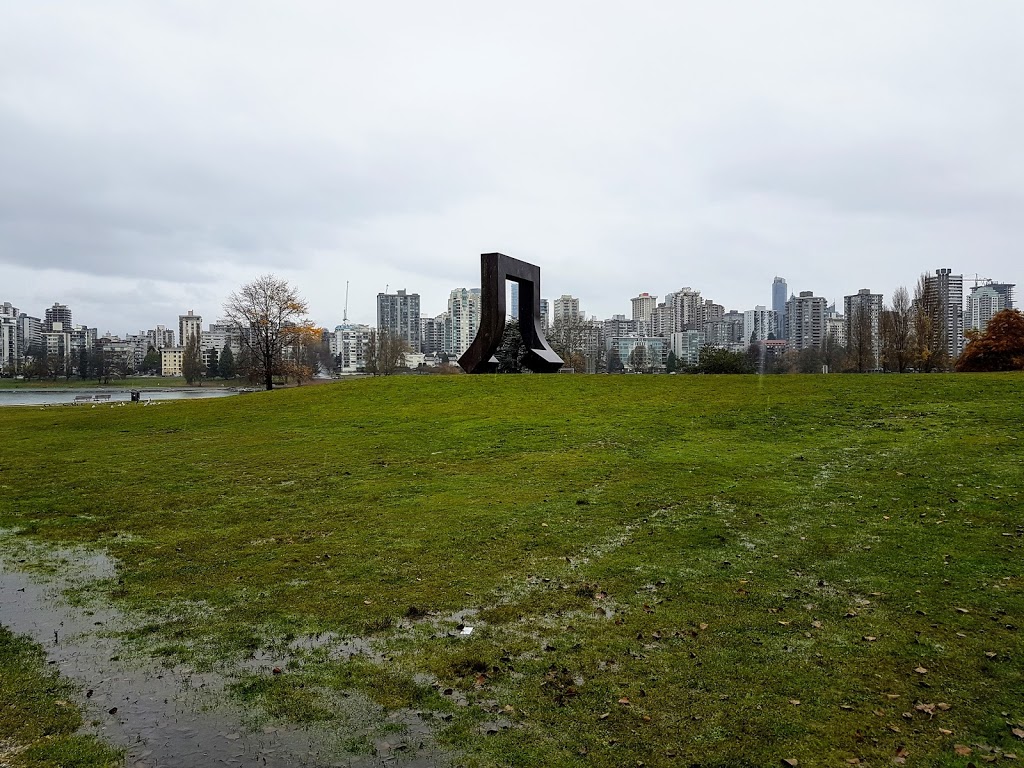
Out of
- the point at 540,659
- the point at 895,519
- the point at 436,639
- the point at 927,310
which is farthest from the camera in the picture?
the point at 927,310

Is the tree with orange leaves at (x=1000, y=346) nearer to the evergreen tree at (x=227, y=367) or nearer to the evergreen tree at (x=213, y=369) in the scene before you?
the evergreen tree at (x=227, y=367)

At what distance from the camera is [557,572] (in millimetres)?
7320

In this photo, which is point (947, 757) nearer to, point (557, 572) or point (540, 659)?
point (540, 659)

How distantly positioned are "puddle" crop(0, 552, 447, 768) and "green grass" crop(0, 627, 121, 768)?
10 centimetres

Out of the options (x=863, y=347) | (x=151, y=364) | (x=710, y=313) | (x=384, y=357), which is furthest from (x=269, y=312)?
(x=710, y=313)

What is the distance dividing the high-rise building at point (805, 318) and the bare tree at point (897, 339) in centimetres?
8864

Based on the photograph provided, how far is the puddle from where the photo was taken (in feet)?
13.1

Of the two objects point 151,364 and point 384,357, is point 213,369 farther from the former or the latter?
point 151,364

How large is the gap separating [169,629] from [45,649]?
0.93 m

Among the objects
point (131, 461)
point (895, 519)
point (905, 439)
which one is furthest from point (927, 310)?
point (131, 461)

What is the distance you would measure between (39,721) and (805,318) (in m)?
162

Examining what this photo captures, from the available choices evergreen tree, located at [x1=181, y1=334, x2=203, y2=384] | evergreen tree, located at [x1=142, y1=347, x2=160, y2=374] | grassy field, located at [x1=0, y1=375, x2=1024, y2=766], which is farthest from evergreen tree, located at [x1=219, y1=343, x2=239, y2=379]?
grassy field, located at [x1=0, y1=375, x2=1024, y2=766]

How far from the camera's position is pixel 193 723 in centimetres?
437

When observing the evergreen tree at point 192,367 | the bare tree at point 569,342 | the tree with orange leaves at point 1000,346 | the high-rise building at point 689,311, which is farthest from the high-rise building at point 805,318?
the evergreen tree at point 192,367
